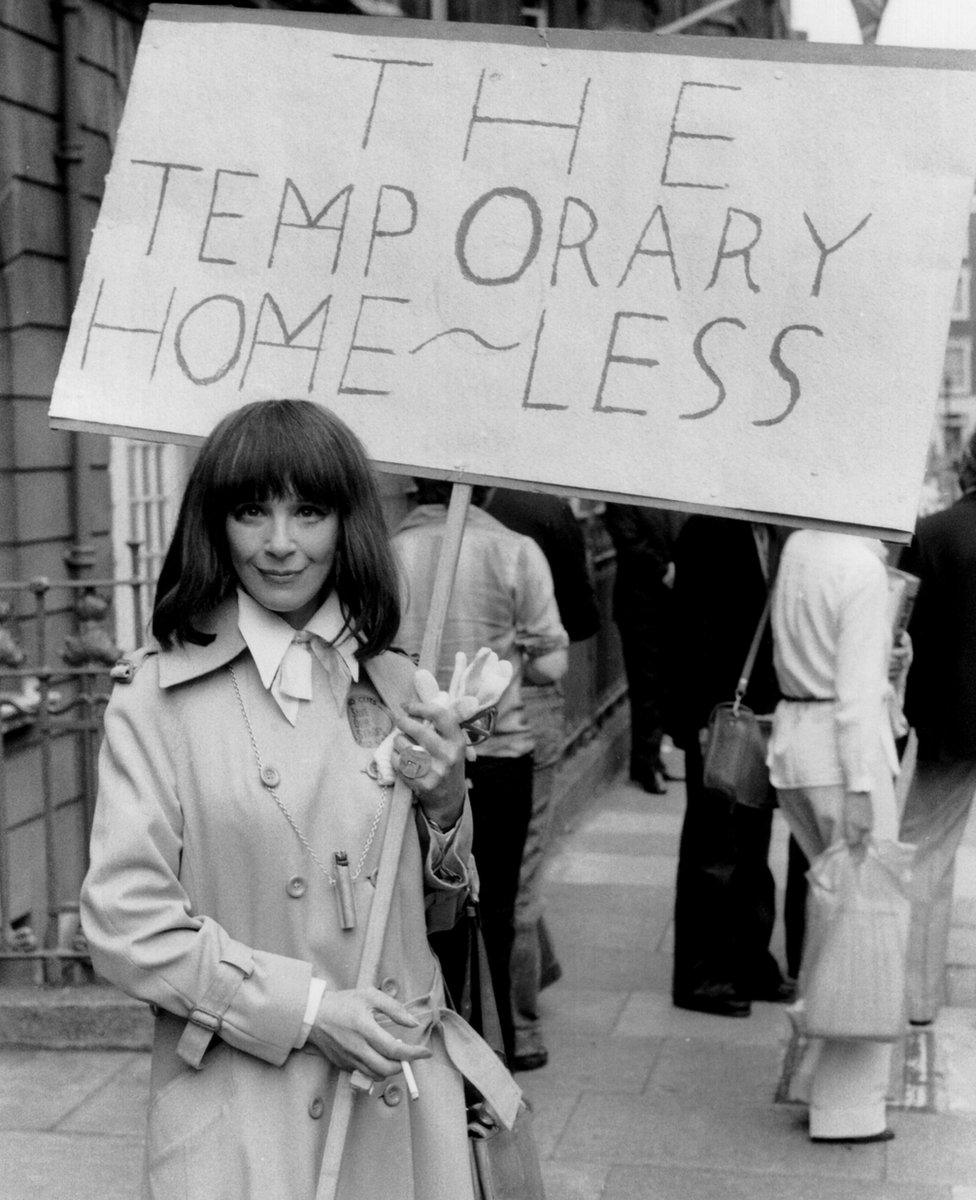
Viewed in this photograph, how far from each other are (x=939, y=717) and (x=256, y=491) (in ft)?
13.9

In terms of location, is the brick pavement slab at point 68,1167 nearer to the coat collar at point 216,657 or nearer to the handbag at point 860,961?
the handbag at point 860,961

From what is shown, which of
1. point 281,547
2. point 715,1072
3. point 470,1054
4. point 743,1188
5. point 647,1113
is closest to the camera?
point 281,547

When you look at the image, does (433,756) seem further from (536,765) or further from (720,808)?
(720,808)

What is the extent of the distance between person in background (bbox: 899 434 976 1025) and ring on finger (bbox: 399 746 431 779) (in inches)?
157

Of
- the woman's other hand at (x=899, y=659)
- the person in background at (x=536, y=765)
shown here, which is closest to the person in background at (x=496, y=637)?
the person in background at (x=536, y=765)

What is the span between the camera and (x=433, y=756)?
2631 mm

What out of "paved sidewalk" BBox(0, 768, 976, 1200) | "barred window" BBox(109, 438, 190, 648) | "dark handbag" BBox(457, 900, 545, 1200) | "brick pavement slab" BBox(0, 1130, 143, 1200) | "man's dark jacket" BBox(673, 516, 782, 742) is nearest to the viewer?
"dark handbag" BBox(457, 900, 545, 1200)

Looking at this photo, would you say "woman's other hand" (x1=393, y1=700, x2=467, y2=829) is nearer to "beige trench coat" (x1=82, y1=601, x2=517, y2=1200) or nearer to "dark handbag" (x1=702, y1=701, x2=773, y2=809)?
"beige trench coat" (x1=82, y1=601, x2=517, y2=1200)

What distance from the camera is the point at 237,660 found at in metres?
2.65

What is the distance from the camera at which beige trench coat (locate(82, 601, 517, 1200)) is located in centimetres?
247

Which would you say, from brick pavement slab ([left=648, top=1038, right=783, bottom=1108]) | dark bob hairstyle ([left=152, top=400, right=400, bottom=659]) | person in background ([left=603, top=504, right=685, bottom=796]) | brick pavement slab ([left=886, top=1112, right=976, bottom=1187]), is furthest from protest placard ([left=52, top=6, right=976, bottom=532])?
person in background ([left=603, top=504, right=685, bottom=796])

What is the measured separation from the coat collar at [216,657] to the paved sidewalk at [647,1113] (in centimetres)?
253

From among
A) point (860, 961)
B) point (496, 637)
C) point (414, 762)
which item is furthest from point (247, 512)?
point (860, 961)

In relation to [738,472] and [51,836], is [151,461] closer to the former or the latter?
[51,836]
